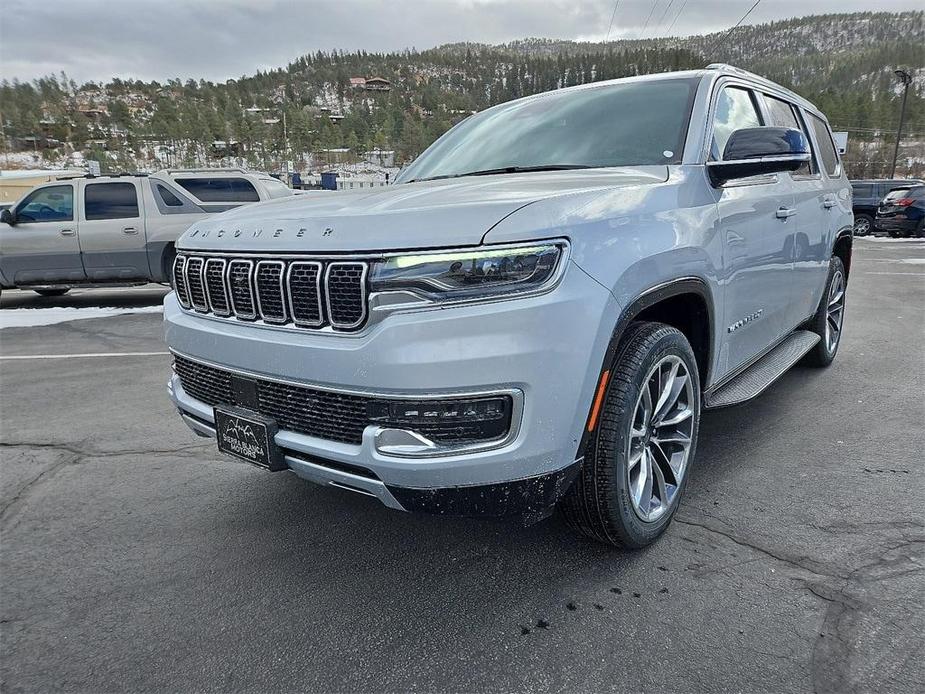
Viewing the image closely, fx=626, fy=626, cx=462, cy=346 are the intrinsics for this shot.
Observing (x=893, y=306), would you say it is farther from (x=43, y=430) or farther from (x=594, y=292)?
(x=43, y=430)

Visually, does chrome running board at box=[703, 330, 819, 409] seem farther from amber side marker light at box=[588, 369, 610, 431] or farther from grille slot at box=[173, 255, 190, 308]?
grille slot at box=[173, 255, 190, 308]

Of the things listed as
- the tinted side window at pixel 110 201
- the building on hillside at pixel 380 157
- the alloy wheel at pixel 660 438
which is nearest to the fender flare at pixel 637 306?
the alloy wheel at pixel 660 438

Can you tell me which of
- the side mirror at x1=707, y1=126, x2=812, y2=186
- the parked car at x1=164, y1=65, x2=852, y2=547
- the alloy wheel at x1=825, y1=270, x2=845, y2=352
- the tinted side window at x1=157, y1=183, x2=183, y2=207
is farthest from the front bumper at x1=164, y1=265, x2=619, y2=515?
the tinted side window at x1=157, y1=183, x2=183, y2=207

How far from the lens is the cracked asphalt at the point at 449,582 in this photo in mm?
1880

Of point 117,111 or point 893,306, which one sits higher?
point 117,111

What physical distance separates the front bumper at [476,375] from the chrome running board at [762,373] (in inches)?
48.7

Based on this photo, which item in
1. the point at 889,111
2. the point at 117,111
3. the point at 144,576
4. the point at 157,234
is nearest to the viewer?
the point at 144,576

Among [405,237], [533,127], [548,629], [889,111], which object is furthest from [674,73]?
[889,111]

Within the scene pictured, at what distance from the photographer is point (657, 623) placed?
2.06 metres

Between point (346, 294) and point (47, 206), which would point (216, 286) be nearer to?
point (346, 294)

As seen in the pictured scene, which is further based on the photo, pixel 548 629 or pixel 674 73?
pixel 674 73

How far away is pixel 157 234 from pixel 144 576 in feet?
26.2

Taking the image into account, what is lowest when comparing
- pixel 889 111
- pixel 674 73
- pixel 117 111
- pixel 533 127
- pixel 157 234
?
pixel 157 234

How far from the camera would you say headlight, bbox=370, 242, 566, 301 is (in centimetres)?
187
